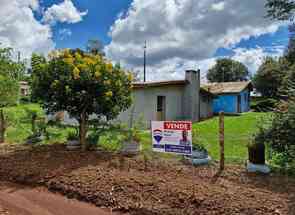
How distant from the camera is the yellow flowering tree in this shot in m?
7.17

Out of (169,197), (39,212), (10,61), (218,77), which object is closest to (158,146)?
(169,197)

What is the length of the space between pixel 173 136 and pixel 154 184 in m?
0.95

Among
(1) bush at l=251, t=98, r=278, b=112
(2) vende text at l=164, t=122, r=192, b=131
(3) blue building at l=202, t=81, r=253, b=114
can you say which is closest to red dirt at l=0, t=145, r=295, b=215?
(2) vende text at l=164, t=122, r=192, b=131

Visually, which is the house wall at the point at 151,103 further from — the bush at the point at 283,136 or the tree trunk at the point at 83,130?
the bush at the point at 283,136

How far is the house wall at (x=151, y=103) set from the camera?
15.5 metres

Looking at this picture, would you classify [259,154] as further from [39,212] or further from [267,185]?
[39,212]

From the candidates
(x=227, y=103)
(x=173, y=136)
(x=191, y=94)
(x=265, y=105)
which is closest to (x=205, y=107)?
(x=191, y=94)

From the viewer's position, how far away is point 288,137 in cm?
576

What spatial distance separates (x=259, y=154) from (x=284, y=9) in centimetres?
979

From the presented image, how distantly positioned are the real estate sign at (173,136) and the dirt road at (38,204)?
1.65m

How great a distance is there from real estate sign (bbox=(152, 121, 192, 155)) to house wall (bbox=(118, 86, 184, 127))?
8.97 meters

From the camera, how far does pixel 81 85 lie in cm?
727

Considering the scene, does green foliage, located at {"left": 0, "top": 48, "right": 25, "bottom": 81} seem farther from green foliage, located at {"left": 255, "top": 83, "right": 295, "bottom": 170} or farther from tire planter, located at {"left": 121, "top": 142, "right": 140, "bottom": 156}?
green foliage, located at {"left": 255, "top": 83, "right": 295, "bottom": 170}

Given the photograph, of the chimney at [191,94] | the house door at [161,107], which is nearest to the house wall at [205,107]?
the chimney at [191,94]
